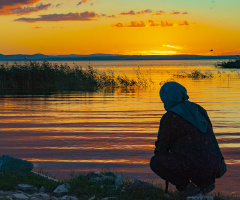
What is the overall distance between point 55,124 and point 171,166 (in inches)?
365

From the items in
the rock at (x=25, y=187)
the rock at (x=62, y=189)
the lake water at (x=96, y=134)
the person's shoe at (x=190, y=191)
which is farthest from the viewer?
the lake water at (x=96, y=134)

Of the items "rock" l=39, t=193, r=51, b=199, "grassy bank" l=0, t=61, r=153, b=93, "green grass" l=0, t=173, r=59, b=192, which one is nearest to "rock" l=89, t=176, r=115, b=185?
"green grass" l=0, t=173, r=59, b=192

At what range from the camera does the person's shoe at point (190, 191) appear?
21.6 feet

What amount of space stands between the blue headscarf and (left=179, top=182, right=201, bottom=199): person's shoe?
0.90 meters

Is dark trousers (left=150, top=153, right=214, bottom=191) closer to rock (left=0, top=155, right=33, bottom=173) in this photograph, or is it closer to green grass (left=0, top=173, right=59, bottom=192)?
green grass (left=0, top=173, right=59, bottom=192)

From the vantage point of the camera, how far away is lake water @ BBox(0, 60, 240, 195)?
9.38m

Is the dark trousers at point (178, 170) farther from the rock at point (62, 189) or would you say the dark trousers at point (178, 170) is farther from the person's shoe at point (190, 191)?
the rock at point (62, 189)

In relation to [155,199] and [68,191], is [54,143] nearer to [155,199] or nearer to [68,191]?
[68,191]

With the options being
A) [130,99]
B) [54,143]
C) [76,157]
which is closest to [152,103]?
[130,99]

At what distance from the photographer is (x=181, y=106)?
6.32 meters

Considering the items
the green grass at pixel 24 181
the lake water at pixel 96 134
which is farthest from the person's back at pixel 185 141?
the green grass at pixel 24 181

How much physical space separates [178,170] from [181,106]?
968mm

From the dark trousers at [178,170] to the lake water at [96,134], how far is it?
1.37 m

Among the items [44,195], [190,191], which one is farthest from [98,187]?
[190,191]
